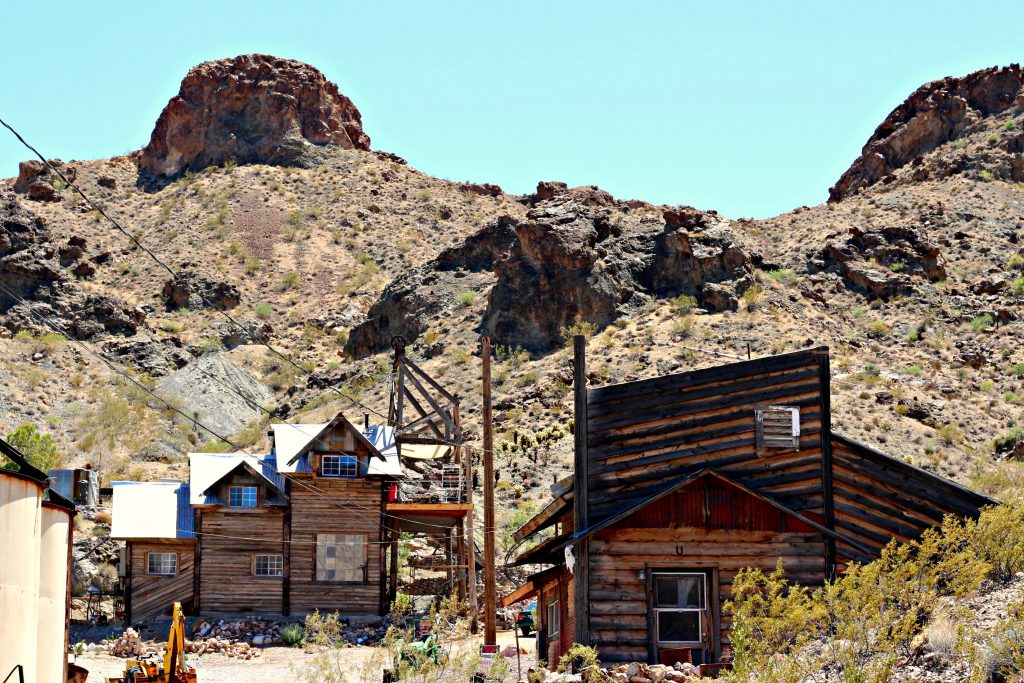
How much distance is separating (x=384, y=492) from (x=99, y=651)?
378 inches

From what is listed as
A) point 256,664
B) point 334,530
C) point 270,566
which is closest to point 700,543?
point 256,664

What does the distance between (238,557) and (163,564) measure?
2.22 meters

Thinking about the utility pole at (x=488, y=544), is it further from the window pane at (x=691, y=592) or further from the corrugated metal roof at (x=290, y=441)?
the corrugated metal roof at (x=290, y=441)

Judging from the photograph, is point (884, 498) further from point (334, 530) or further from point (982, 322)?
point (982, 322)

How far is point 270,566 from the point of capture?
42.8m

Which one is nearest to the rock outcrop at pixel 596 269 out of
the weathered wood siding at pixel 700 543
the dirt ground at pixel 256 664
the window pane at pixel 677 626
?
the dirt ground at pixel 256 664

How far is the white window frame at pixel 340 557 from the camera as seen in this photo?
4278 centimetres

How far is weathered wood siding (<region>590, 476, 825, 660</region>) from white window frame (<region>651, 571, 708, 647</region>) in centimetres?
9

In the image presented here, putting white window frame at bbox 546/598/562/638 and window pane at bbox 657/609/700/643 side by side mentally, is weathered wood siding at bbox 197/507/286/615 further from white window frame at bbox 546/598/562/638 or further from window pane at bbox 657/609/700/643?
window pane at bbox 657/609/700/643

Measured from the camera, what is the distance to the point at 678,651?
21.9 metres

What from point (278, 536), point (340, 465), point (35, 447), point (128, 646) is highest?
point (35, 447)

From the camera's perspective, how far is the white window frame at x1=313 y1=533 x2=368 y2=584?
42.8m

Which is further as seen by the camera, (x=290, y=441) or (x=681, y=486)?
(x=290, y=441)

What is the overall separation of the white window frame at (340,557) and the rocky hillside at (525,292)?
28.7 feet
